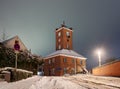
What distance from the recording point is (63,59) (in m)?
55.5

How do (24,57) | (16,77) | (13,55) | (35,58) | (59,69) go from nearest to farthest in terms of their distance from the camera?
(16,77) < (13,55) < (24,57) < (35,58) < (59,69)

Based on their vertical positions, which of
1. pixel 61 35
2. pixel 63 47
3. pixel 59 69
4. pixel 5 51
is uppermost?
pixel 61 35

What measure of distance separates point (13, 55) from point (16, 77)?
12.6 m

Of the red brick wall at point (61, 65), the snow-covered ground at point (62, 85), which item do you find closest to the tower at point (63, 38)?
the red brick wall at point (61, 65)

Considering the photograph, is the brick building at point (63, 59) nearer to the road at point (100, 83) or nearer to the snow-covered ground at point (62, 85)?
the road at point (100, 83)

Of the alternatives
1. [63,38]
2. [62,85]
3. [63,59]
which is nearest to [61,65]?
[63,59]

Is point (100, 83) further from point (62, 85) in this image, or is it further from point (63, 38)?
point (63, 38)

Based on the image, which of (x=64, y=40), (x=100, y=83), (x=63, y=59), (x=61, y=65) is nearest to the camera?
(x=100, y=83)

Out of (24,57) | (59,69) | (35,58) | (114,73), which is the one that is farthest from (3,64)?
(59,69)

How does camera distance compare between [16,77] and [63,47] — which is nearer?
[16,77]

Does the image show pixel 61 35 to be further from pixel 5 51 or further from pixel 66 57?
pixel 5 51

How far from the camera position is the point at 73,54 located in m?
59.4

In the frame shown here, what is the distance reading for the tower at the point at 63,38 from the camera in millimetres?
62425

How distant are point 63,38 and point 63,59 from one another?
1003 cm
